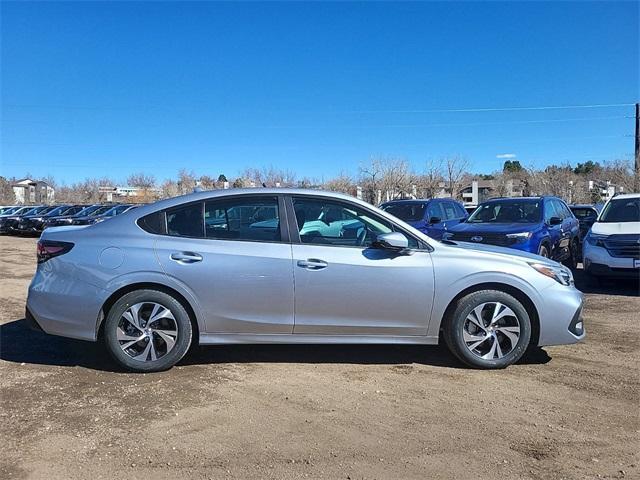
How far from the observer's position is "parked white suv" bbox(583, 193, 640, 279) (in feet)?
29.6

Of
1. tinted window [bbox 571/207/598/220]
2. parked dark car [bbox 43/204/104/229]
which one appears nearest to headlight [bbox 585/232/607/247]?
tinted window [bbox 571/207/598/220]

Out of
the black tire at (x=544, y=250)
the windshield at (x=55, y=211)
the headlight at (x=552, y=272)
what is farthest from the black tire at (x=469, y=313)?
the windshield at (x=55, y=211)

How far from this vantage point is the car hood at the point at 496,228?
1024 cm

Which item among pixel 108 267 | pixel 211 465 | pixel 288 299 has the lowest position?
pixel 211 465

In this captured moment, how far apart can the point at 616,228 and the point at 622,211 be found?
1090 mm

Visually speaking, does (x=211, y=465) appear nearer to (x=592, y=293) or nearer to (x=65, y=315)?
(x=65, y=315)

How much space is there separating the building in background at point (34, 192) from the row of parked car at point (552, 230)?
281ft

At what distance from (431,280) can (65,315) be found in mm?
3303

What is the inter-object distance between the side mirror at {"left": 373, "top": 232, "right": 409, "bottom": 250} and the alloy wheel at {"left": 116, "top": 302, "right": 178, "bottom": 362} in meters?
1.98

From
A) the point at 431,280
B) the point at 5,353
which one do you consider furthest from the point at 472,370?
the point at 5,353

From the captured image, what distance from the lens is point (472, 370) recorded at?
4.93m

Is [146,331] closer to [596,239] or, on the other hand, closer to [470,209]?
[596,239]

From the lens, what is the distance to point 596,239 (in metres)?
9.47

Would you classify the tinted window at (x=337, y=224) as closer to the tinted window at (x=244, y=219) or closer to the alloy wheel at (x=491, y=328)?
the tinted window at (x=244, y=219)
